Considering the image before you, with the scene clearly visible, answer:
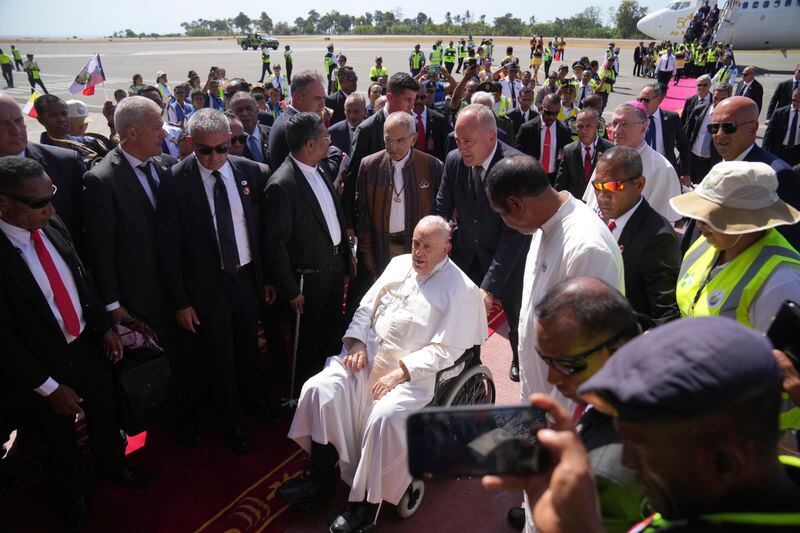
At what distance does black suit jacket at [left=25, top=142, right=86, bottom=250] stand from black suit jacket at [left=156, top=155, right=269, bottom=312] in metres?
0.62

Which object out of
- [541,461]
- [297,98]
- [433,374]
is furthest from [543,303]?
[297,98]

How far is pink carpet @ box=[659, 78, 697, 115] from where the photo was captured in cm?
1575

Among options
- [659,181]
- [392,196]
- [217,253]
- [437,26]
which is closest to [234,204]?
[217,253]

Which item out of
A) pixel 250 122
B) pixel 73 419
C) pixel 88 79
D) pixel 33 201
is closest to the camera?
pixel 33 201

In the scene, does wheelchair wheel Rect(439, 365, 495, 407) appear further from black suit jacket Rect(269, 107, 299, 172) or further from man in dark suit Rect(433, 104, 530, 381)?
black suit jacket Rect(269, 107, 299, 172)

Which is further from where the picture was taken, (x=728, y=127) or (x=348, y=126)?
(x=348, y=126)

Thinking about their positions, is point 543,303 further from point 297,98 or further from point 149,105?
point 297,98

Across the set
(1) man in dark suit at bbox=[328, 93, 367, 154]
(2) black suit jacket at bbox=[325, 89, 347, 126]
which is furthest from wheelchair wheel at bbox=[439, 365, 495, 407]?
(2) black suit jacket at bbox=[325, 89, 347, 126]

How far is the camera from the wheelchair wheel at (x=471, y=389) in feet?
9.76

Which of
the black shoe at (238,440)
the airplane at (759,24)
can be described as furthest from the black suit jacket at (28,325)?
the airplane at (759,24)

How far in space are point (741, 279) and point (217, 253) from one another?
2919 mm

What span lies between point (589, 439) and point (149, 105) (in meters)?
3.26

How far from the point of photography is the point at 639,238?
2.89m

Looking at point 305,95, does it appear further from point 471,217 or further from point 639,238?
point 639,238
